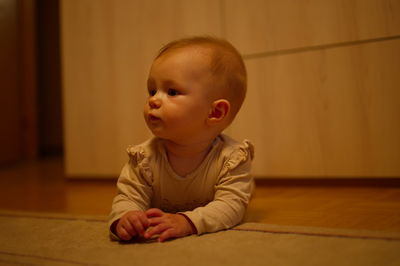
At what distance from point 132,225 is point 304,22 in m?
0.88

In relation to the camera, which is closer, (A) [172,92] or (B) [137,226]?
(B) [137,226]

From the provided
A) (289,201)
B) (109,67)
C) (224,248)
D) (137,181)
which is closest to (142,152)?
(137,181)

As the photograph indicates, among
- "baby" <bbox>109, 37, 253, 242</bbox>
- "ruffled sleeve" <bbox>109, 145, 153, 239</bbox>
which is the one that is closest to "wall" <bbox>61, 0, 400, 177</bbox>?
"baby" <bbox>109, 37, 253, 242</bbox>

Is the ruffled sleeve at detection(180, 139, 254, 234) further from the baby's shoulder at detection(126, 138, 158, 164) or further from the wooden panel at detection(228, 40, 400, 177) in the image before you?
the wooden panel at detection(228, 40, 400, 177)

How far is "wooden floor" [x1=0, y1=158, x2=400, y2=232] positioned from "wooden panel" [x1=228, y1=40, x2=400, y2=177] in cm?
6

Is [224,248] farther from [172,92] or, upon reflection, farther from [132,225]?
[172,92]

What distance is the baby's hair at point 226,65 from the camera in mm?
782

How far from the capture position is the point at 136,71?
1.53m

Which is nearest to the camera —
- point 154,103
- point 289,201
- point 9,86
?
point 154,103

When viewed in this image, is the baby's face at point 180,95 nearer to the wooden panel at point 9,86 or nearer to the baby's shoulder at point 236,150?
the baby's shoulder at point 236,150

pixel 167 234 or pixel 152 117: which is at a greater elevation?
pixel 152 117

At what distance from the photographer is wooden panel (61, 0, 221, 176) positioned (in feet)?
4.83

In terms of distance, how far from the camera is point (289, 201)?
1.06 meters

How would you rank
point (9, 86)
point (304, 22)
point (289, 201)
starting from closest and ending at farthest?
point (289, 201), point (304, 22), point (9, 86)
